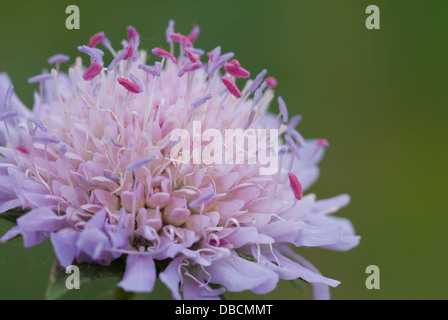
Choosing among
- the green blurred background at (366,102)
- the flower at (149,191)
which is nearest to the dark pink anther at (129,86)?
the flower at (149,191)

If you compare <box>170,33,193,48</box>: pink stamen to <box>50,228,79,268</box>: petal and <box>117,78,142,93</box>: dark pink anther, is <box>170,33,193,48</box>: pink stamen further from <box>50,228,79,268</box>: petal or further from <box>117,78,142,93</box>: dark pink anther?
<box>50,228,79,268</box>: petal

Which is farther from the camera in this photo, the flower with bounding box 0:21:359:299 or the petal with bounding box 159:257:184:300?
the flower with bounding box 0:21:359:299

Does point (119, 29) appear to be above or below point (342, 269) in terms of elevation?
above

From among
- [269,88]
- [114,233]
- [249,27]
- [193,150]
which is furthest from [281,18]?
[114,233]

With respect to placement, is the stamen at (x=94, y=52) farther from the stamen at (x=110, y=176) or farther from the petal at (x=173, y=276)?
the petal at (x=173, y=276)

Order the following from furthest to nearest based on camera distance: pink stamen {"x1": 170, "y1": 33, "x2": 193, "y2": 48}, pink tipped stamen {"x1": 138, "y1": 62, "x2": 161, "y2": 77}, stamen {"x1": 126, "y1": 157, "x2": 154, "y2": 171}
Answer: pink stamen {"x1": 170, "y1": 33, "x2": 193, "y2": 48} → pink tipped stamen {"x1": 138, "y1": 62, "x2": 161, "y2": 77} → stamen {"x1": 126, "y1": 157, "x2": 154, "y2": 171}

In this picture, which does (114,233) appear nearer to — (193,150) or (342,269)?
(193,150)

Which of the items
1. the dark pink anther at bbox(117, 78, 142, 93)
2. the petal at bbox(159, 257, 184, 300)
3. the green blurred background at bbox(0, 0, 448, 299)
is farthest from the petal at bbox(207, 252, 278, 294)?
the green blurred background at bbox(0, 0, 448, 299)
